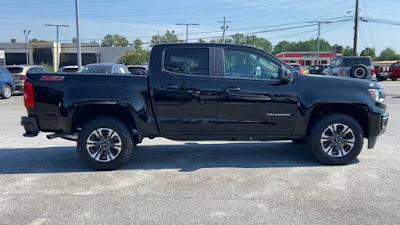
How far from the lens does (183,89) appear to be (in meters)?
5.81

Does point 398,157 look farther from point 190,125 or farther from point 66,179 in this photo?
point 66,179

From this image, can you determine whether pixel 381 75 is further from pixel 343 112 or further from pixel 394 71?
pixel 343 112

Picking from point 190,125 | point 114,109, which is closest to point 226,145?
point 190,125

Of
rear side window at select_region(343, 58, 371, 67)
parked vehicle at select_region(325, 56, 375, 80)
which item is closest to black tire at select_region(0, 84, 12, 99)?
parked vehicle at select_region(325, 56, 375, 80)

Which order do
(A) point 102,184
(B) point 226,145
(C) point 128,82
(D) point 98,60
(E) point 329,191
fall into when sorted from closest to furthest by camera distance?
(E) point 329,191, (A) point 102,184, (C) point 128,82, (B) point 226,145, (D) point 98,60

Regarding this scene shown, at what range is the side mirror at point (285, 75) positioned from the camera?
5.76m

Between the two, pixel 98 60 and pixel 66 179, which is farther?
pixel 98 60

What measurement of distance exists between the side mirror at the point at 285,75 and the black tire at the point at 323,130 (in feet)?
2.66

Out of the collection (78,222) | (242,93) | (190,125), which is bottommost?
(78,222)

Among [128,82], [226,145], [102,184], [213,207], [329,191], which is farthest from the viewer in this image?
[226,145]

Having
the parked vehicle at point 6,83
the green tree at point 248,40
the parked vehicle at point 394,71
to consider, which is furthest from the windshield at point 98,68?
the green tree at point 248,40

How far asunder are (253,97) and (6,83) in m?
15.9

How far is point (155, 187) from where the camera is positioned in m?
5.11

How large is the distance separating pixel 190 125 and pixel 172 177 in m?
0.85
